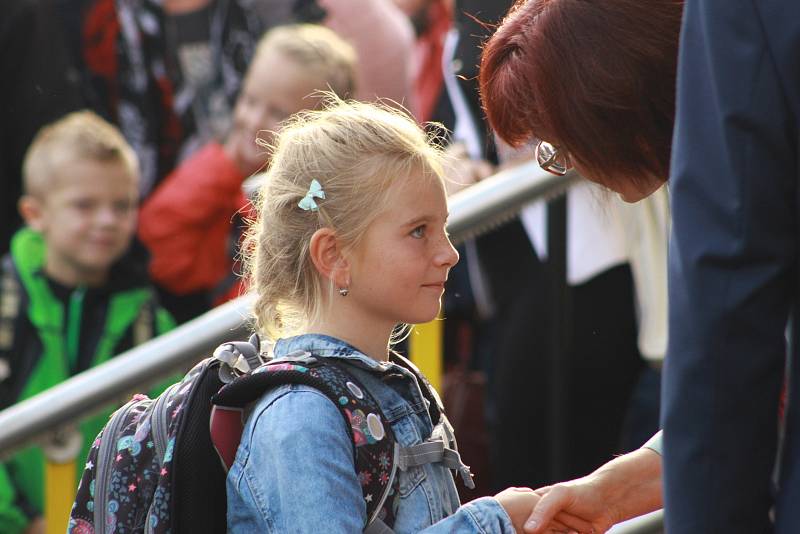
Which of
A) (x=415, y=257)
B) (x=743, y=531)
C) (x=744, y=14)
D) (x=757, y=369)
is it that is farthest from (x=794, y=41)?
(x=415, y=257)

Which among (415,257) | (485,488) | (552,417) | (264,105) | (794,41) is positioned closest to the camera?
(794,41)

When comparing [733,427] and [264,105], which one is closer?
[733,427]

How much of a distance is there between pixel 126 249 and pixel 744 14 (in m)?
2.72

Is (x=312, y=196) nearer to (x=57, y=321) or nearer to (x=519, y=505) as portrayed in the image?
(x=519, y=505)

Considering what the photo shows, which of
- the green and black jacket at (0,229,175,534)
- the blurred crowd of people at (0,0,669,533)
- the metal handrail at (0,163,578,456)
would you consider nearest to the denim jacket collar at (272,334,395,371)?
the metal handrail at (0,163,578,456)

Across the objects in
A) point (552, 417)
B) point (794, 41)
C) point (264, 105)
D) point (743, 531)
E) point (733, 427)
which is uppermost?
point (794, 41)

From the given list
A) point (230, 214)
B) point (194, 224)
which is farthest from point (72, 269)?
point (230, 214)

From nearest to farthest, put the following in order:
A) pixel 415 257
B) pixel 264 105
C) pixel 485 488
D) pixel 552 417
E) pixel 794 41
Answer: pixel 794 41 → pixel 415 257 → pixel 552 417 → pixel 485 488 → pixel 264 105

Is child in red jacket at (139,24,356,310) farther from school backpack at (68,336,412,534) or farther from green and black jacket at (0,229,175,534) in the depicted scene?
school backpack at (68,336,412,534)

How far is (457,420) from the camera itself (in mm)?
3738

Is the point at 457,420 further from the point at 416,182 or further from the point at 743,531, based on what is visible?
the point at 743,531

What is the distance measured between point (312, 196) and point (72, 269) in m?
1.94

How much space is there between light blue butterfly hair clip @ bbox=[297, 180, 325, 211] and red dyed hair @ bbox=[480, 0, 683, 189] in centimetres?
30

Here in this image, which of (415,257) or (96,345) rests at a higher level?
(415,257)
